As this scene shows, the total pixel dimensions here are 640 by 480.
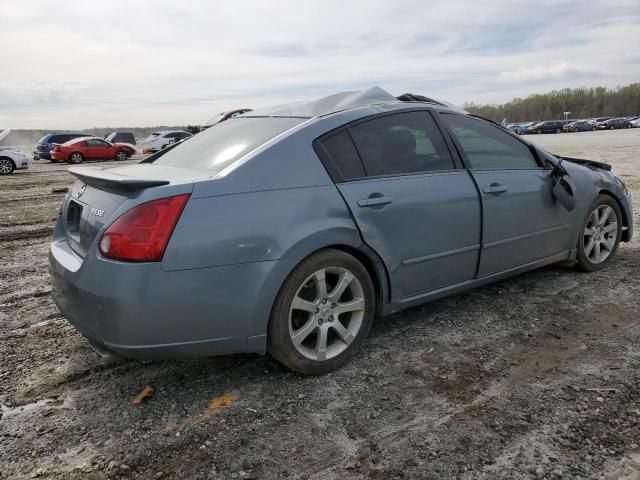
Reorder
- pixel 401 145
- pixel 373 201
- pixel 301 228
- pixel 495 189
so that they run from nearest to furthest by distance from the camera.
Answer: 1. pixel 301 228
2. pixel 373 201
3. pixel 401 145
4. pixel 495 189

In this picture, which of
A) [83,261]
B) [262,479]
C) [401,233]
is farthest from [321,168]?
[262,479]

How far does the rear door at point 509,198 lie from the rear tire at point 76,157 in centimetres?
2576

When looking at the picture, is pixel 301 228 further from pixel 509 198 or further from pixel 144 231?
pixel 509 198

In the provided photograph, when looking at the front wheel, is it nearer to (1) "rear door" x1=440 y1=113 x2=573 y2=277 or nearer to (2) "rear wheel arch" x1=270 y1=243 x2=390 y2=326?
(1) "rear door" x1=440 y1=113 x2=573 y2=277

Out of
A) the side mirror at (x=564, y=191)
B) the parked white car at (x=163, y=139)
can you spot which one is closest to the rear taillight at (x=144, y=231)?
the side mirror at (x=564, y=191)

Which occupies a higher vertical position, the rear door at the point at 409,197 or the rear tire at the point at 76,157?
the rear tire at the point at 76,157

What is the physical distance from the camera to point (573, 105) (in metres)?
107

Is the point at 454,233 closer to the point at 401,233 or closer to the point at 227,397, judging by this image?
the point at 401,233

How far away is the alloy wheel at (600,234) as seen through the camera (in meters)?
4.70

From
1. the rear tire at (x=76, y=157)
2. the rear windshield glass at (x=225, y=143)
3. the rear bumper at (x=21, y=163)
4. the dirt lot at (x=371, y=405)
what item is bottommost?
the dirt lot at (x=371, y=405)

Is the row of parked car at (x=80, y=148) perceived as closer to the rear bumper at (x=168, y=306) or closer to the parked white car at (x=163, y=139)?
the parked white car at (x=163, y=139)

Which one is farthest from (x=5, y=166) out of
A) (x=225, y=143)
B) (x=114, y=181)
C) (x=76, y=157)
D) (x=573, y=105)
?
(x=573, y=105)

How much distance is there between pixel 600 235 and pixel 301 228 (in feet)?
10.9

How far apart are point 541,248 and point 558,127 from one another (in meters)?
70.8
